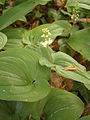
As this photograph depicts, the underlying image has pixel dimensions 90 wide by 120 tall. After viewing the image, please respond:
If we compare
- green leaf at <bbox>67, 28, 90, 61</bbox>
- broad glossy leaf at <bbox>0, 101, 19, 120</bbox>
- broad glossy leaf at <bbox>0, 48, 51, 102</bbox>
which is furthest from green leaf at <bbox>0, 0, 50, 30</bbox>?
broad glossy leaf at <bbox>0, 101, 19, 120</bbox>

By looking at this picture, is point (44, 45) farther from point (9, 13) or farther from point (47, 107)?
point (9, 13)

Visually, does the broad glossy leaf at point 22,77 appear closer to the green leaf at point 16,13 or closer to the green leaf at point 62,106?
the green leaf at point 62,106

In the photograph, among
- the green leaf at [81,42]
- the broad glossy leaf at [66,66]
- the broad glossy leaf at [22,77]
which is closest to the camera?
the broad glossy leaf at [22,77]

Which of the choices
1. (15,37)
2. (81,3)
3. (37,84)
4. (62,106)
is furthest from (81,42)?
(37,84)

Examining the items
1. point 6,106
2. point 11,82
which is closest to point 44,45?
point 11,82

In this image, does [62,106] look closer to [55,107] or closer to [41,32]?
[55,107]

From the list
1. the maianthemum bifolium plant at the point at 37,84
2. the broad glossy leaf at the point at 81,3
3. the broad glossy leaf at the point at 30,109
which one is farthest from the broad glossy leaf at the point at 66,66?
the broad glossy leaf at the point at 81,3
